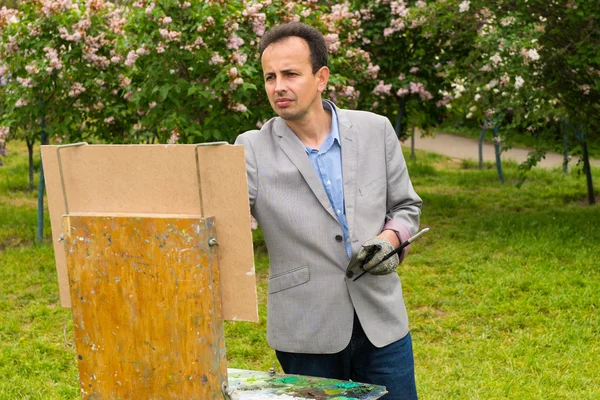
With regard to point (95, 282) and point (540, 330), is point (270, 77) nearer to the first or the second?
point (95, 282)

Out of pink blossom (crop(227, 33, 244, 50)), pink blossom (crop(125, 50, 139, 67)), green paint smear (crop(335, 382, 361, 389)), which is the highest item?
pink blossom (crop(227, 33, 244, 50))

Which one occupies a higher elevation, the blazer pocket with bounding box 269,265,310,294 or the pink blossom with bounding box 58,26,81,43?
the pink blossom with bounding box 58,26,81,43

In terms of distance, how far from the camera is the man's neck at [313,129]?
2.59m

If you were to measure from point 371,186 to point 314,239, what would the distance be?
0.24 metres

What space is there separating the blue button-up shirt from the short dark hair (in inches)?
7.2

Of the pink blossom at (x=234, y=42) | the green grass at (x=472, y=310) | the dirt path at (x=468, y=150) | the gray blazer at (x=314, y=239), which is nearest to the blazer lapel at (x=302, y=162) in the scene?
the gray blazer at (x=314, y=239)

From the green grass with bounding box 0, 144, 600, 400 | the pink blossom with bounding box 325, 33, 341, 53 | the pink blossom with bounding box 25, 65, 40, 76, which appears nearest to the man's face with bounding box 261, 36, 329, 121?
the green grass with bounding box 0, 144, 600, 400

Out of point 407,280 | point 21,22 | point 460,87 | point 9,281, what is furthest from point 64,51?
point 460,87

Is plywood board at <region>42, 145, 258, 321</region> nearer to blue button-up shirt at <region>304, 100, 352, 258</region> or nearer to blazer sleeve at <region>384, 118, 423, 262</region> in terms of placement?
blue button-up shirt at <region>304, 100, 352, 258</region>

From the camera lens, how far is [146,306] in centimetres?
212

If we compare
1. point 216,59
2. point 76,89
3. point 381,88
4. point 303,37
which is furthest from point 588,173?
point 303,37

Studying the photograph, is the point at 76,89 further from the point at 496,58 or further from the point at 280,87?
the point at 280,87

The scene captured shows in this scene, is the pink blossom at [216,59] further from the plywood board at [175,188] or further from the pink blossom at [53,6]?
the plywood board at [175,188]

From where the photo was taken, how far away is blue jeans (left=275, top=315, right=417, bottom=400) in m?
2.58
